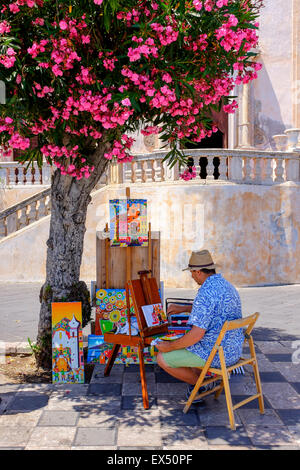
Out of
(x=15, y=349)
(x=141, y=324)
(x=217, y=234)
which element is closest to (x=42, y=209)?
(x=217, y=234)

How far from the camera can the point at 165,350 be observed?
4.51 meters

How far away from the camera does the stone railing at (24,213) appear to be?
43.9 feet

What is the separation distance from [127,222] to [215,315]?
2.15 m

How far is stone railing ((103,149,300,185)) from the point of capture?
40.2 ft

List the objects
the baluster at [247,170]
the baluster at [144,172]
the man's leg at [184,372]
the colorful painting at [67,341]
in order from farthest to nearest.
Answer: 1. the baluster at [144,172]
2. the baluster at [247,170]
3. the colorful painting at [67,341]
4. the man's leg at [184,372]

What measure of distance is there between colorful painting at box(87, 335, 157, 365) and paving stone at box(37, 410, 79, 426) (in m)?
1.36

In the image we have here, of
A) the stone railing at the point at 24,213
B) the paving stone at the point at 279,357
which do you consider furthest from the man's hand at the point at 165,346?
the stone railing at the point at 24,213

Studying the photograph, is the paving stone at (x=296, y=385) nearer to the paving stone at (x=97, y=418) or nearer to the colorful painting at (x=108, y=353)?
the colorful painting at (x=108, y=353)

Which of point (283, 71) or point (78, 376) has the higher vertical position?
point (283, 71)

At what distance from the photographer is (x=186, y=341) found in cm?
430
